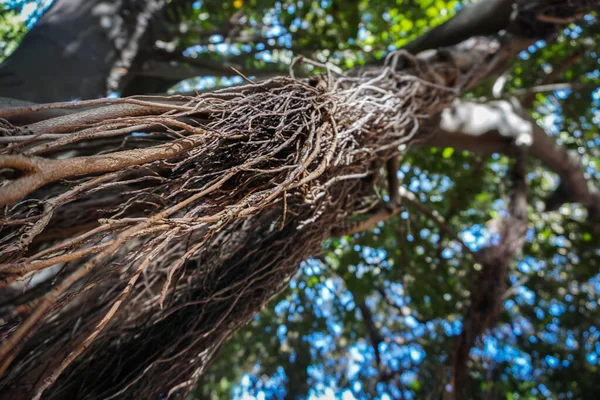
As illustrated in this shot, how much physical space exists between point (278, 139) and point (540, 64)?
11.5 feet

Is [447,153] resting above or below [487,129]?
below

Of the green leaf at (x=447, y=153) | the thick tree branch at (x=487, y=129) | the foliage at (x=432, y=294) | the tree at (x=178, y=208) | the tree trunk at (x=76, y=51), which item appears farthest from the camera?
the green leaf at (x=447, y=153)

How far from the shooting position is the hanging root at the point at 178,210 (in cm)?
68

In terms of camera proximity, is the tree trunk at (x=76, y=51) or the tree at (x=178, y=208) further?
the tree trunk at (x=76, y=51)

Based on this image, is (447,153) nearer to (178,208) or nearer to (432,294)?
(432,294)

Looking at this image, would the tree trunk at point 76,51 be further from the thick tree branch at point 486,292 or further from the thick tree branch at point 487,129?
the thick tree branch at point 486,292

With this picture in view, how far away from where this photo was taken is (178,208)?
0.73 meters

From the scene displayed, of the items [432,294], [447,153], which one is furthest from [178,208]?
[447,153]

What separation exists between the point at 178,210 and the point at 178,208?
29 mm

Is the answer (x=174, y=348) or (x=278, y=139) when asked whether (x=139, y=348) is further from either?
(x=278, y=139)

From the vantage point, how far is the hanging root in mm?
681

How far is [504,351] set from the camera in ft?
10.6

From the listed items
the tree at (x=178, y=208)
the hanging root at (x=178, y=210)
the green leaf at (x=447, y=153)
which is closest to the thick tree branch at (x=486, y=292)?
the tree at (x=178, y=208)

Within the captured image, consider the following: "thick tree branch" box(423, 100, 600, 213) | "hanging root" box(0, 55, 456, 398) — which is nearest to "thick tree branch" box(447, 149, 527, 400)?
"thick tree branch" box(423, 100, 600, 213)
